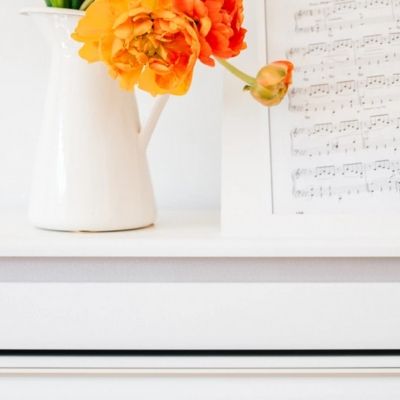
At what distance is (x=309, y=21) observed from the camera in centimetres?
78

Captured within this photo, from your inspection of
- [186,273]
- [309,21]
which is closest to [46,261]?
[186,273]

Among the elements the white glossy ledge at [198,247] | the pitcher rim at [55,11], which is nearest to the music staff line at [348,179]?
the white glossy ledge at [198,247]

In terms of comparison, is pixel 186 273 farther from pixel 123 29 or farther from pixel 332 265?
pixel 123 29

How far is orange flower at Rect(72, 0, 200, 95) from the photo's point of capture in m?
0.56

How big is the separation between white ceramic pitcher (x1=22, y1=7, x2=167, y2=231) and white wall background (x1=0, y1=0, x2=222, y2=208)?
0.36m

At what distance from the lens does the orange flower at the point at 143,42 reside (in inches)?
22.2

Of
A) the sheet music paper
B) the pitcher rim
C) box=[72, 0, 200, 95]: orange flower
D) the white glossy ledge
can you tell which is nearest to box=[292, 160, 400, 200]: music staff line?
the sheet music paper

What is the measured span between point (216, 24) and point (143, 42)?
0.08 meters

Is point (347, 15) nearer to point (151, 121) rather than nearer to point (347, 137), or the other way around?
point (347, 137)

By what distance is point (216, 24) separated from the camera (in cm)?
59

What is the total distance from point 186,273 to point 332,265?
152 mm
